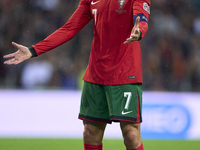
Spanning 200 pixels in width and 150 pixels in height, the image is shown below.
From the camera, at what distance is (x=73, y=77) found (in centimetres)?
868

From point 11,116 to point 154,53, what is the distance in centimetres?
401

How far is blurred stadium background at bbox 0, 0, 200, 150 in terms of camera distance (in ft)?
22.2

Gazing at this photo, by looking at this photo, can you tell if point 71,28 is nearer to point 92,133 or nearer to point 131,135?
point 92,133

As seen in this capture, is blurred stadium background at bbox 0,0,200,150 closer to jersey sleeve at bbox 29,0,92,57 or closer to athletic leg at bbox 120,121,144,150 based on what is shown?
jersey sleeve at bbox 29,0,92,57

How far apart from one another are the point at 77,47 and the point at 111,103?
629cm

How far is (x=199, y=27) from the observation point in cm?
1011

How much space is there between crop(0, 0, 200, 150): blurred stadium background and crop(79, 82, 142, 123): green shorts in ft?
8.16

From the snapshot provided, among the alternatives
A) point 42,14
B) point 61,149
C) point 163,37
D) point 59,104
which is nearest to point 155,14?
point 163,37

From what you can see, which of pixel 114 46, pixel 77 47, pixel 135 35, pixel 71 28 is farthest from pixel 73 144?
pixel 77 47

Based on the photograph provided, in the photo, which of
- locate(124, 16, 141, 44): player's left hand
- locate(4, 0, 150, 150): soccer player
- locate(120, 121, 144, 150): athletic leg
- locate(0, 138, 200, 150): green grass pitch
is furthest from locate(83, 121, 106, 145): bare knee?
locate(0, 138, 200, 150): green grass pitch

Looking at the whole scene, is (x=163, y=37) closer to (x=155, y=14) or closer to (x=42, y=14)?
(x=155, y=14)

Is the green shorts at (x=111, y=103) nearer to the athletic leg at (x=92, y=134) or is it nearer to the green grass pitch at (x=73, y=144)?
the athletic leg at (x=92, y=134)

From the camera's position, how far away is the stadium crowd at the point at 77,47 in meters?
8.40

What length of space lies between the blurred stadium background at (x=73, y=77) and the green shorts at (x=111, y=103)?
2488mm
